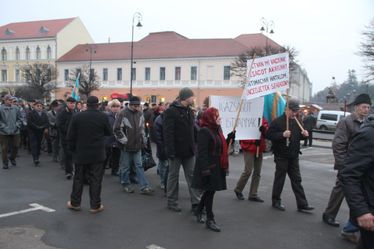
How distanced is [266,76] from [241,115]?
32.4 inches

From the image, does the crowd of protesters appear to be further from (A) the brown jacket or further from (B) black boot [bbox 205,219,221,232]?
(A) the brown jacket

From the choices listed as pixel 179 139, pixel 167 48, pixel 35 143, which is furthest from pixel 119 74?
pixel 179 139

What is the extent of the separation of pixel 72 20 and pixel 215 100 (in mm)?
79490

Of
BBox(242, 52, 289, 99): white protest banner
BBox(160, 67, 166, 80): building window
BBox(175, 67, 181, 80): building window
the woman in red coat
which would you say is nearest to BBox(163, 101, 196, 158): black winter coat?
the woman in red coat

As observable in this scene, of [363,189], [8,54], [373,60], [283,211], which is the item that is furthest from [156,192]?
[8,54]

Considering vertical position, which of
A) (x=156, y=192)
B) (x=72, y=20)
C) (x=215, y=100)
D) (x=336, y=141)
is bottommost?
(x=156, y=192)

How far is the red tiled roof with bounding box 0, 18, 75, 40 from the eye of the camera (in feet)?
259

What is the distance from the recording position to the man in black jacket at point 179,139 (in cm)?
653

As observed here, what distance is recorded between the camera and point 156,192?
26.5ft

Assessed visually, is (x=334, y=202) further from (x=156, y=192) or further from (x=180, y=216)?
(x=156, y=192)

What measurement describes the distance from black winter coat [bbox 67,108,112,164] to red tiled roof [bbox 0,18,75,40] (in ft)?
249

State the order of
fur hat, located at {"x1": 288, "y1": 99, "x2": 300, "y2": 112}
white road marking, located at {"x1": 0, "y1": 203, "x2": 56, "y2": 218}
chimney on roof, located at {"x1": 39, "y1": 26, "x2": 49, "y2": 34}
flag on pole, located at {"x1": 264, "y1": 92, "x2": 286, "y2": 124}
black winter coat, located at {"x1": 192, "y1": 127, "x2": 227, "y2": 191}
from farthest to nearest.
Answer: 1. chimney on roof, located at {"x1": 39, "y1": 26, "x2": 49, "y2": 34}
2. flag on pole, located at {"x1": 264, "y1": 92, "x2": 286, "y2": 124}
3. fur hat, located at {"x1": 288, "y1": 99, "x2": 300, "y2": 112}
4. white road marking, located at {"x1": 0, "y1": 203, "x2": 56, "y2": 218}
5. black winter coat, located at {"x1": 192, "y1": 127, "x2": 227, "y2": 191}

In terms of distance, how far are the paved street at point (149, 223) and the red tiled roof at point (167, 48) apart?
56079 millimetres

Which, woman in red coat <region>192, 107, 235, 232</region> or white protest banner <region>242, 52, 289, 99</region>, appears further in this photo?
white protest banner <region>242, 52, 289, 99</region>
